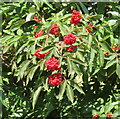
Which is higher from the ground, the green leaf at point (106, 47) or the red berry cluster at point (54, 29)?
the red berry cluster at point (54, 29)

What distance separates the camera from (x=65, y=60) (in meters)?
1.65

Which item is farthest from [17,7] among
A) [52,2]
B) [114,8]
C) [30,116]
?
[30,116]

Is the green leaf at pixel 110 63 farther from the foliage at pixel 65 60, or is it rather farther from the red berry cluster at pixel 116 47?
the red berry cluster at pixel 116 47

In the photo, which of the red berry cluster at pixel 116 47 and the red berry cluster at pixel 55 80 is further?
the red berry cluster at pixel 116 47

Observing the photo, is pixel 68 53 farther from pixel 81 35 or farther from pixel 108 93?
pixel 108 93

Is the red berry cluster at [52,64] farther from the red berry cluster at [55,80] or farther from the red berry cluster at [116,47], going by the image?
the red berry cluster at [116,47]

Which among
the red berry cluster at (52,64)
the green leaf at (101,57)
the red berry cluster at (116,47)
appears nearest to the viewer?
the red berry cluster at (52,64)

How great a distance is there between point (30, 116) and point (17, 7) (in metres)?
0.84

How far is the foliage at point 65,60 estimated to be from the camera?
1.61 meters

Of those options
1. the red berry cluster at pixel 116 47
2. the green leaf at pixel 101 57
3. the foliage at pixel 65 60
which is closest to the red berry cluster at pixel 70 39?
the foliage at pixel 65 60

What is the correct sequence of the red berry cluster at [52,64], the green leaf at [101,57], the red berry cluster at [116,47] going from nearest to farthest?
the red berry cluster at [52,64]
the green leaf at [101,57]
the red berry cluster at [116,47]

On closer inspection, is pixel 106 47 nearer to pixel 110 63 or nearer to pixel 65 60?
pixel 110 63

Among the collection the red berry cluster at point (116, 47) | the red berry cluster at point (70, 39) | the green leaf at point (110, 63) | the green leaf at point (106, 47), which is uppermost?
the red berry cluster at point (70, 39)

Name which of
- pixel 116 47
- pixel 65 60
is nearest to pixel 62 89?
pixel 65 60
